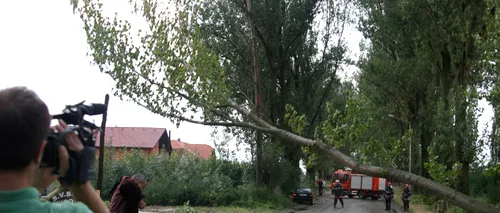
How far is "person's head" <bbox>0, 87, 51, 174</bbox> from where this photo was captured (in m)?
1.65

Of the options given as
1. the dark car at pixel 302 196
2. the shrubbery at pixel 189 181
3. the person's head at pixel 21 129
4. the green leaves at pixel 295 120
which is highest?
the green leaves at pixel 295 120

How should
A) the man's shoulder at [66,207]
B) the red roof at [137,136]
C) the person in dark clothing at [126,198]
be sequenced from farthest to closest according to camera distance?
the red roof at [137,136]
the person in dark clothing at [126,198]
the man's shoulder at [66,207]

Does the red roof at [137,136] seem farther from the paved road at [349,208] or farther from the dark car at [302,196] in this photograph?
the paved road at [349,208]

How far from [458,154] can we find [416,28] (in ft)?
22.4

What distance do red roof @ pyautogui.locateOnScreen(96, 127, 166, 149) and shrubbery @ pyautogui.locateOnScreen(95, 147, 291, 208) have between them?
29733 millimetres

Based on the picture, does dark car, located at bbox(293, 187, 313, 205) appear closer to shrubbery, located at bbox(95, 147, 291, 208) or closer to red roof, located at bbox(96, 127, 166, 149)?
shrubbery, located at bbox(95, 147, 291, 208)

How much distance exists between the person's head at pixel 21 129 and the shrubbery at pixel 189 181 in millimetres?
29038

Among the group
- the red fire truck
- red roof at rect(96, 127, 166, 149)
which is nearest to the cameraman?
the red fire truck

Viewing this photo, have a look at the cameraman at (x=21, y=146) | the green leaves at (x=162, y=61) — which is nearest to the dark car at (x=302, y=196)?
the green leaves at (x=162, y=61)

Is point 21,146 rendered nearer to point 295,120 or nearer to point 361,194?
point 295,120

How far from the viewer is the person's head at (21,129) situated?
5.40 feet

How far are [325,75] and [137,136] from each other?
37.3 meters

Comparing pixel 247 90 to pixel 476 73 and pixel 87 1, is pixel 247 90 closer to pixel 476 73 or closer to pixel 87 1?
pixel 476 73

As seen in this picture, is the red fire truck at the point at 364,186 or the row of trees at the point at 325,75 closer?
the row of trees at the point at 325,75
